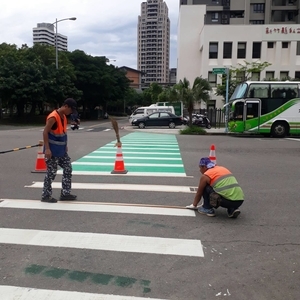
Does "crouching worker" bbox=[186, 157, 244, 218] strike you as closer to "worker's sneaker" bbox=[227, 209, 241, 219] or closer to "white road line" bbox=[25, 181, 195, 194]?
"worker's sneaker" bbox=[227, 209, 241, 219]

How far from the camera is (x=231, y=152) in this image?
13914 mm

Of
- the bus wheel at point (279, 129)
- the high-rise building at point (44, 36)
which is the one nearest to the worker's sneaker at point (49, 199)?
the bus wheel at point (279, 129)

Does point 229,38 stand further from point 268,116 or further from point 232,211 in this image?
point 232,211

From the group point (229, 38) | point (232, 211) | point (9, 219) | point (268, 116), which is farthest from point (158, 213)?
point (229, 38)

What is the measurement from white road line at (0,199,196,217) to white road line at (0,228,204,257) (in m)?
1.07

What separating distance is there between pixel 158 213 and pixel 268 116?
18089mm

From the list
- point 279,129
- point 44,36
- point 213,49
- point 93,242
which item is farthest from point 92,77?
point 93,242

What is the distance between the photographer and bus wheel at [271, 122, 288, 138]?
21.8 m

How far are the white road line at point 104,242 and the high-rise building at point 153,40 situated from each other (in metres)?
151

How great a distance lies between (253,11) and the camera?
60.1m

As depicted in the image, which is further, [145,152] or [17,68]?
Answer: [17,68]

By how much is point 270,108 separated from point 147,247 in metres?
19.5

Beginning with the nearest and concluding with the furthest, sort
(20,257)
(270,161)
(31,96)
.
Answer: (20,257), (270,161), (31,96)

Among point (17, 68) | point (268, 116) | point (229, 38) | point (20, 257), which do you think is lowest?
point (20, 257)
